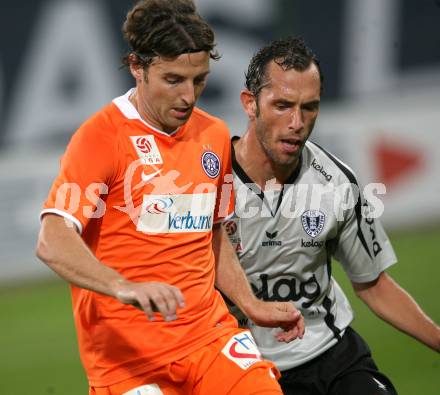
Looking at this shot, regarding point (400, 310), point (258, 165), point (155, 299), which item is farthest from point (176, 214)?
point (400, 310)

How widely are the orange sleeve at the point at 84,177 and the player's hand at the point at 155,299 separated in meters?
0.59

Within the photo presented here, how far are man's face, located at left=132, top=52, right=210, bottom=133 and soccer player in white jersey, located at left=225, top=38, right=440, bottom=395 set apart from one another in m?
0.71

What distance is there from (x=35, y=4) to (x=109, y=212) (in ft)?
20.4

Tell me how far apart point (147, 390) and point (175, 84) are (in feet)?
3.93

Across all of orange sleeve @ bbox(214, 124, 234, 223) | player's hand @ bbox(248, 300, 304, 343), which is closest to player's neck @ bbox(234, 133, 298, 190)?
orange sleeve @ bbox(214, 124, 234, 223)

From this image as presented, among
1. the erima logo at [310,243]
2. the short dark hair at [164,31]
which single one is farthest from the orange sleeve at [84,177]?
the erima logo at [310,243]

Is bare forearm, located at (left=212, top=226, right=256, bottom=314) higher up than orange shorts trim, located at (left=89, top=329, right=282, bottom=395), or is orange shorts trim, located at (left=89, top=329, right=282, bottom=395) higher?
bare forearm, located at (left=212, top=226, right=256, bottom=314)

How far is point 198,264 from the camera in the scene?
407 cm

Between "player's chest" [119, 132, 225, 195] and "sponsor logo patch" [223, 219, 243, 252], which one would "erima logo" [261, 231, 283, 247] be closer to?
"sponsor logo patch" [223, 219, 243, 252]

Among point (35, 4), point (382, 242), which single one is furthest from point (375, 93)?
point (382, 242)

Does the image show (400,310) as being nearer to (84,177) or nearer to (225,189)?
(225,189)

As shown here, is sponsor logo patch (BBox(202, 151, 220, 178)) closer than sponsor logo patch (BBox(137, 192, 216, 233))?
No

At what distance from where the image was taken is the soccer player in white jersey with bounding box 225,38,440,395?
181 inches

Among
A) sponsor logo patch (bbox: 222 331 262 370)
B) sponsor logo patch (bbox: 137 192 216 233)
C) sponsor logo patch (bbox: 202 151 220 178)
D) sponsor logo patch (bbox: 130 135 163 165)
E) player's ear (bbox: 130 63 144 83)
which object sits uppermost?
player's ear (bbox: 130 63 144 83)
